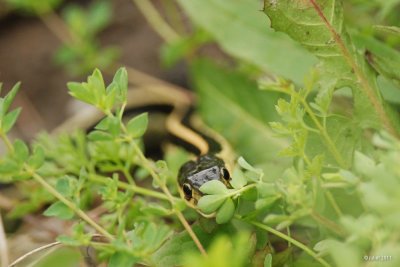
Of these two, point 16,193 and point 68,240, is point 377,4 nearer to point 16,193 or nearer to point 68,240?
point 68,240

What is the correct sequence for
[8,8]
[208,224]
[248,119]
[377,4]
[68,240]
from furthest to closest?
[8,8] → [248,119] → [377,4] → [208,224] → [68,240]

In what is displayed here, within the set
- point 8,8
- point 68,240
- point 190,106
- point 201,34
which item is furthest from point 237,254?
point 8,8

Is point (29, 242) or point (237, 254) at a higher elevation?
point (237, 254)

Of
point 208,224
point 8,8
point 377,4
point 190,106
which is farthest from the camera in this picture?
point 8,8

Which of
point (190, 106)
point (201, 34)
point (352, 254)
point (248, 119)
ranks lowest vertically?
point (190, 106)

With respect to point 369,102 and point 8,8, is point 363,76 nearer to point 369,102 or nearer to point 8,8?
point 369,102

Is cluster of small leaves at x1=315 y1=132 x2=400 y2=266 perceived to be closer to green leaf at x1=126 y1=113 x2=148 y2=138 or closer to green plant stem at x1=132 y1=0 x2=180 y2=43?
green leaf at x1=126 y1=113 x2=148 y2=138

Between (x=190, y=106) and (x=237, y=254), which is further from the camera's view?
(x=190, y=106)
